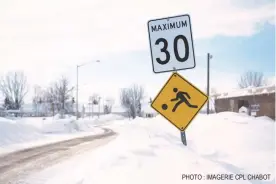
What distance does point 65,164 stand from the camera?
528 inches

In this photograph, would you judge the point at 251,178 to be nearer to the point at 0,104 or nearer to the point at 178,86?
the point at 178,86

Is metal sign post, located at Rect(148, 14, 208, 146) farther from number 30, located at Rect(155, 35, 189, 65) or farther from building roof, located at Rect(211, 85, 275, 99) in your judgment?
building roof, located at Rect(211, 85, 275, 99)

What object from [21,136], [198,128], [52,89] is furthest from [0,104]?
[198,128]

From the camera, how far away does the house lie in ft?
116

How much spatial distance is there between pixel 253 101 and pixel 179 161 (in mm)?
32617

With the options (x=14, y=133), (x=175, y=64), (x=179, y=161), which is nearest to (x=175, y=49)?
(x=175, y=64)

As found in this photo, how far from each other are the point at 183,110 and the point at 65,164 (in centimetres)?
751

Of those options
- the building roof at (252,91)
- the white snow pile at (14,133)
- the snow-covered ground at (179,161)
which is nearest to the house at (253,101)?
the building roof at (252,91)

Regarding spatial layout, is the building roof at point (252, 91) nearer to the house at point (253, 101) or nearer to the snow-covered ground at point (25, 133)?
the house at point (253, 101)

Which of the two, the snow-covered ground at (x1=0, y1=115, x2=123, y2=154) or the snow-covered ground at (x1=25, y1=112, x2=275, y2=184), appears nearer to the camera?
the snow-covered ground at (x1=25, y1=112, x2=275, y2=184)

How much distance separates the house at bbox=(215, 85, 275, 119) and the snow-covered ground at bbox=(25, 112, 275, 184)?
14.8m

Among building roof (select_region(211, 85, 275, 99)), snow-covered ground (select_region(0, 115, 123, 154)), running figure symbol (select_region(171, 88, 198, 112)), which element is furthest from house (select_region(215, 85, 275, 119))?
running figure symbol (select_region(171, 88, 198, 112))

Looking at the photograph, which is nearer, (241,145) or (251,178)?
(251,178)

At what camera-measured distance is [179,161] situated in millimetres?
7781
